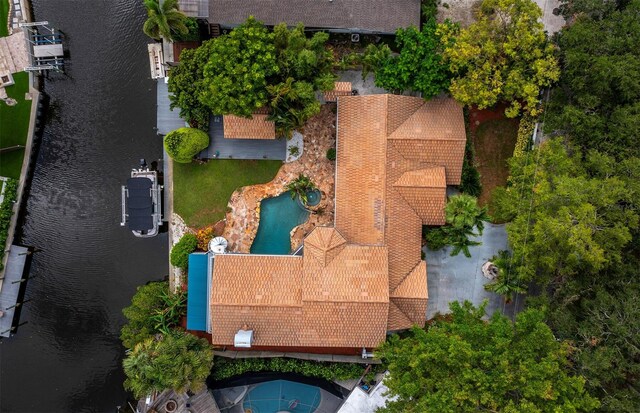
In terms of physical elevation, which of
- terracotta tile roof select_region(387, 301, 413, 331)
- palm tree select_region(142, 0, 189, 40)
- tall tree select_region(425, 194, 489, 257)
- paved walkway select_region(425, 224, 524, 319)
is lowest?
terracotta tile roof select_region(387, 301, 413, 331)

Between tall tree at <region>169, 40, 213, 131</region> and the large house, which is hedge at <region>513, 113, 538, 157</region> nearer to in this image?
the large house

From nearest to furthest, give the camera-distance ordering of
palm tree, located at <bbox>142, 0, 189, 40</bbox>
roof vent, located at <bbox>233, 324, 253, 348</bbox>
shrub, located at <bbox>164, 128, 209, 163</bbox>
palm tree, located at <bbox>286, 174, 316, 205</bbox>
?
roof vent, located at <bbox>233, 324, 253, 348</bbox> < palm tree, located at <bbox>142, 0, 189, 40</bbox> < shrub, located at <bbox>164, 128, 209, 163</bbox> < palm tree, located at <bbox>286, 174, 316, 205</bbox>

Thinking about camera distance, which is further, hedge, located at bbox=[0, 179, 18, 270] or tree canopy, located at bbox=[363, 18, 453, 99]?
hedge, located at bbox=[0, 179, 18, 270]

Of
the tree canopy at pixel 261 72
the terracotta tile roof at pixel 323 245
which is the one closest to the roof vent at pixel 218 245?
the terracotta tile roof at pixel 323 245

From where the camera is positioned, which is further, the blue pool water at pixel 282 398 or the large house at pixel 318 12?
the blue pool water at pixel 282 398

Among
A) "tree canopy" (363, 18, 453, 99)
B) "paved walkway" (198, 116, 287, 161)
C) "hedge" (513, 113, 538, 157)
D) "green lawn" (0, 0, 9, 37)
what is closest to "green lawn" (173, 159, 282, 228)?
"paved walkway" (198, 116, 287, 161)

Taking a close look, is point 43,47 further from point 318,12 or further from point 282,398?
point 282,398

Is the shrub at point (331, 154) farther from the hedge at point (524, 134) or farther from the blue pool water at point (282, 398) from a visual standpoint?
the blue pool water at point (282, 398)
